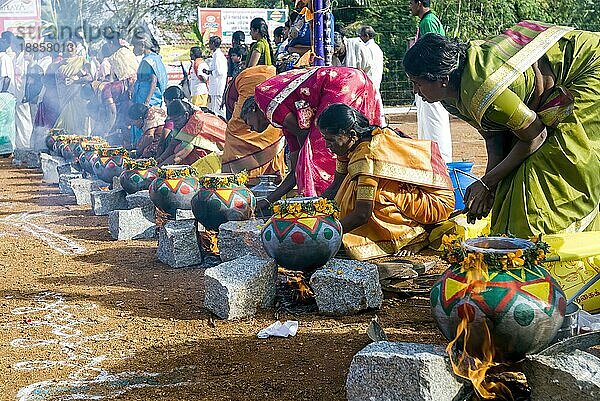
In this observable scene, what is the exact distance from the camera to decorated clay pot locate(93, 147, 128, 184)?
9.76 m

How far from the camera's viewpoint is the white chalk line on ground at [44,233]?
7.35 metres

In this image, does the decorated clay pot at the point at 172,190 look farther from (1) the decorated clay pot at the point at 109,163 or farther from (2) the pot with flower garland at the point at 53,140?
(2) the pot with flower garland at the point at 53,140

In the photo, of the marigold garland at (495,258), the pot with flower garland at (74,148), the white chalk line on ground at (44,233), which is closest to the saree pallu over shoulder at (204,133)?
the white chalk line on ground at (44,233)

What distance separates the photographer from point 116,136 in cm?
1373

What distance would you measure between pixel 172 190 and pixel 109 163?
2859 mm

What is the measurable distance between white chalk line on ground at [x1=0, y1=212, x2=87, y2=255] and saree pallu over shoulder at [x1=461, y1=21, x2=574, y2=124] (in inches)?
177

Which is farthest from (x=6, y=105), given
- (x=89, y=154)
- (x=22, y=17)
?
(x=89, y=154)

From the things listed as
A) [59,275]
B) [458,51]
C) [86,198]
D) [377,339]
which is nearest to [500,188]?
[458,51]

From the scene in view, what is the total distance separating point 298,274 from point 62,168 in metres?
7.70

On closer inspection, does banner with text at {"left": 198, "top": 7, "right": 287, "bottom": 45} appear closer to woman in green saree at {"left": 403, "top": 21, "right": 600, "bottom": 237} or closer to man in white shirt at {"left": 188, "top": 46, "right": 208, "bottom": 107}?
man in white shirt at {"left": 188, "top": 46, "right": 208, "bottom": 107}

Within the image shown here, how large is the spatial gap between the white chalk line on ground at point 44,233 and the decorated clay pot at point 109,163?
0.85 metres

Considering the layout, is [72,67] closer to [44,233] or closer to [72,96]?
[72,96]

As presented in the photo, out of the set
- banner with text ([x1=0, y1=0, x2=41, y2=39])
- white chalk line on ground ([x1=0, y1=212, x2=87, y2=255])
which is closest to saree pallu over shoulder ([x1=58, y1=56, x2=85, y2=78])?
banner with text ([x1=0, y1=0, x2=41, y2=39])

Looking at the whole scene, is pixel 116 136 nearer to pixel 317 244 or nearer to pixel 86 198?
pixel 86 198
